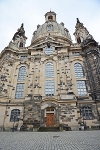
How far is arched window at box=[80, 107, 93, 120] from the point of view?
17094 millimetres

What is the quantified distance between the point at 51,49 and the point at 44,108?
13.4 metres

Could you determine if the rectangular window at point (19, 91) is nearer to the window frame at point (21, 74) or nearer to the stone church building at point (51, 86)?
the stone church building at point (51, 86)

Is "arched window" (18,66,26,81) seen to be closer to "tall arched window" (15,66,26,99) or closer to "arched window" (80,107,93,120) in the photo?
"tall arched window" (15,66,26,99)

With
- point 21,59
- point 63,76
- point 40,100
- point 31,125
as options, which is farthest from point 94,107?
point 21,59

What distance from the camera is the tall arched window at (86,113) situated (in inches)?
673

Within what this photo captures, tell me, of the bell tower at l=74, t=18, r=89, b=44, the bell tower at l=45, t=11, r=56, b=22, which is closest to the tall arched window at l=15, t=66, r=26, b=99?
the bell tower at l=74, t=18, r=89, b=44

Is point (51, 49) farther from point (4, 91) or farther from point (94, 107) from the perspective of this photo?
point (94, 107)

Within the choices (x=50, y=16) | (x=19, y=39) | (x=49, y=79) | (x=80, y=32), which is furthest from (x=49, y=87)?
(x=50, y=16)

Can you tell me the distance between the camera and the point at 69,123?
15594 mm

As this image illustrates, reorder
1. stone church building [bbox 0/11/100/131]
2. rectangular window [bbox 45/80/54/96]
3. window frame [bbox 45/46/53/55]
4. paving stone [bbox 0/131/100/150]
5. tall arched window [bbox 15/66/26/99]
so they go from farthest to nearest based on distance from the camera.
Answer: window frame [bbox 45/46/53/55] → tall arched window [bbox 15/66/26/99] → rectangular window [bbox 45/80/54/96] → stone church building [bbox 0/11/100/131] → paving stone [bbox 0/131/100/150]

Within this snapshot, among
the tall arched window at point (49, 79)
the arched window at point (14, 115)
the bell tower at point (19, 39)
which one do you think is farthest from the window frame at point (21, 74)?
the bell tower at point (19, 39)

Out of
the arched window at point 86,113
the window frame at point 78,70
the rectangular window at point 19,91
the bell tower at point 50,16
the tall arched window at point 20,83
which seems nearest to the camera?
the arched window at point 86,113

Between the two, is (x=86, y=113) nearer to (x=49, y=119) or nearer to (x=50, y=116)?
(x=50, y=116)

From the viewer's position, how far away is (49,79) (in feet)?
68.7
